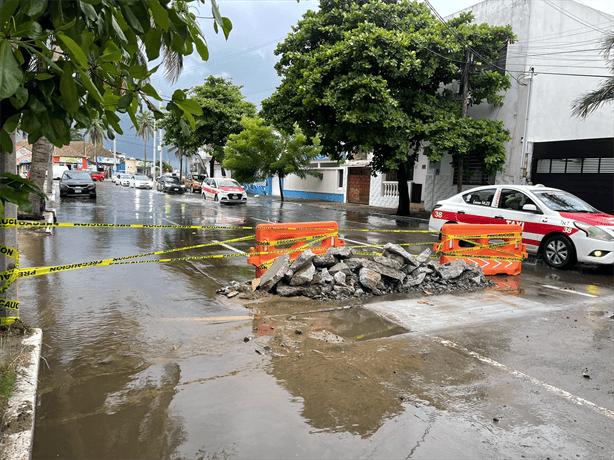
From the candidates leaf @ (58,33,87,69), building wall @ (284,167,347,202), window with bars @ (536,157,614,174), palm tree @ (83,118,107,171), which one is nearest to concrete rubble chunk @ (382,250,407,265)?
palm tree @ (83,118,107,171)

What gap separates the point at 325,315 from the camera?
20.0 ft

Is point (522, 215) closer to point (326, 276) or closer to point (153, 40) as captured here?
point (326, 276)

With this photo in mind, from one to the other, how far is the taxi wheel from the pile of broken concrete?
8.49 feet

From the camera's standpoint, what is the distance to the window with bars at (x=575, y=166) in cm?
1770

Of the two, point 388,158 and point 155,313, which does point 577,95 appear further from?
point 155,313

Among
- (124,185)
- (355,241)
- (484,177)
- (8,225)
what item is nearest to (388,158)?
(484,177)

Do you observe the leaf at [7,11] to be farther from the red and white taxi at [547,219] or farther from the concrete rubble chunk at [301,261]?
the red and white taxi at [547,219]

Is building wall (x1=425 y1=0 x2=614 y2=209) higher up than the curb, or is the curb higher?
building wall (x1=425 y1=0 x2=614 y2=209)

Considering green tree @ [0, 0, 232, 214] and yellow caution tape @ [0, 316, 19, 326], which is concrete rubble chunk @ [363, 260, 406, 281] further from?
green tree @ [0, 0, 232, 214]

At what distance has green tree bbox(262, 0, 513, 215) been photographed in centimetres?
1845

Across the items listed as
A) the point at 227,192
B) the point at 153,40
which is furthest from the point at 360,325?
the point at 227,192

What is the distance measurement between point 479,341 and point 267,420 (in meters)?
2.87

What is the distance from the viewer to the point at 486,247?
30.1ft

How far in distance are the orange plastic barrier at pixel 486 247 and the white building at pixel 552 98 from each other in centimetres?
1078
